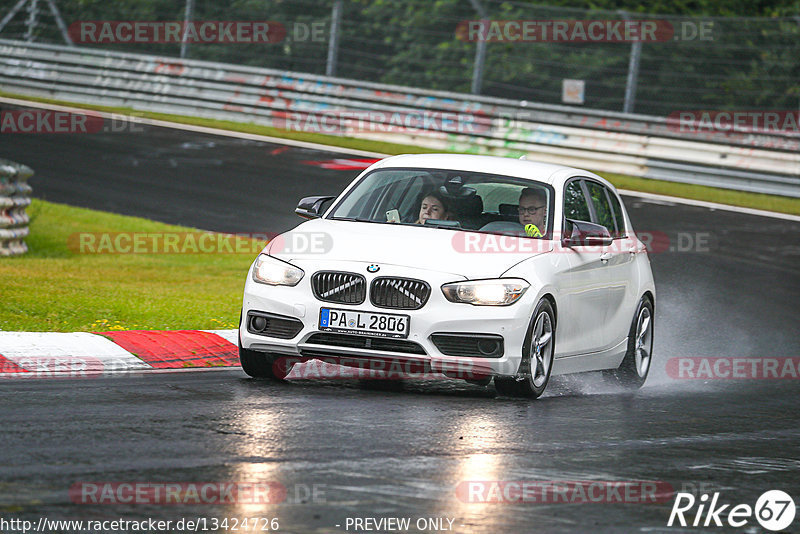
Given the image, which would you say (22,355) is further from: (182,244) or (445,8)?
(445,8)

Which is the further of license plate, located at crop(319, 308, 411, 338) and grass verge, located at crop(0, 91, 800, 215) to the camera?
grass verge, located at crop(0, 91, 800, 215)

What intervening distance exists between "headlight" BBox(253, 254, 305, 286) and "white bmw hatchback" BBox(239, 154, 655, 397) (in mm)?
10

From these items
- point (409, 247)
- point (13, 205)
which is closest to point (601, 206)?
point (409, 247)

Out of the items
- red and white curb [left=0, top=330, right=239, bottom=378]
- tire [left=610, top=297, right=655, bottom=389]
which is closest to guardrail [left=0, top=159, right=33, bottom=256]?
red and white curb [left=0, top=330, right=239, bottom=378]

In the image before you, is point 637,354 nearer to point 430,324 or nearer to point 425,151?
point 430,324

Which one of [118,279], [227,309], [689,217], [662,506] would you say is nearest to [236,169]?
[689,217]

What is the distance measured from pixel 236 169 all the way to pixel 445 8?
543 cm

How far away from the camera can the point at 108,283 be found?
1365 cm

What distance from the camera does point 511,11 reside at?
2525cm

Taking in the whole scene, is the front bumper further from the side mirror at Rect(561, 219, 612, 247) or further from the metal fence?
the metal fence

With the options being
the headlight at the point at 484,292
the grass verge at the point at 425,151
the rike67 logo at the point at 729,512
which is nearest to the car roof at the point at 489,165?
the headlight at the point at 484,292

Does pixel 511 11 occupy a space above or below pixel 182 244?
above

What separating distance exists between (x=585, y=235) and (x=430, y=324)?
5.53 feet

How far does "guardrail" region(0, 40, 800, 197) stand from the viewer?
23484 millimetres
